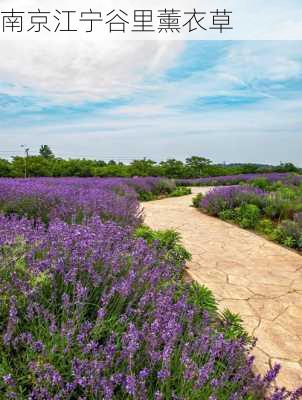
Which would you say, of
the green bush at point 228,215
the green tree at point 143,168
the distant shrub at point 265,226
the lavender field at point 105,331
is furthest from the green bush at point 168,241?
the green tree at point 143,168

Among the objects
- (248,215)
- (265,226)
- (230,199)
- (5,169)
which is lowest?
(265,226)

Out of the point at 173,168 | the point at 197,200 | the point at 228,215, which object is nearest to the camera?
the point at 228,215

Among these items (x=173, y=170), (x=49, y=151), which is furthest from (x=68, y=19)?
(x=49, y=151)

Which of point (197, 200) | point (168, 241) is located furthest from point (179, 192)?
point (168, 241)

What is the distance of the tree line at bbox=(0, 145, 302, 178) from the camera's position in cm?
1605

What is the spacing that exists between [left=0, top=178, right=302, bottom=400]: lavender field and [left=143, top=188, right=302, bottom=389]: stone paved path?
351mm

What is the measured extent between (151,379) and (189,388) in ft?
0.76

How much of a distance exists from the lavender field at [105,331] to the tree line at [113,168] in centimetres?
1392

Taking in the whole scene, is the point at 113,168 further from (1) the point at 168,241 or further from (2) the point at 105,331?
(2) the point at 105,331

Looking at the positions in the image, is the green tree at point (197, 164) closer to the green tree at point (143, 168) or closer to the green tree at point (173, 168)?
the green tree at point (173, 168)

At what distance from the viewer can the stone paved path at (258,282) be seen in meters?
2.63

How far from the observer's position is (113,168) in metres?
17.8

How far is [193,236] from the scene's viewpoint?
6.19m

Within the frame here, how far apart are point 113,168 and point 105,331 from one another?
1620 cm
